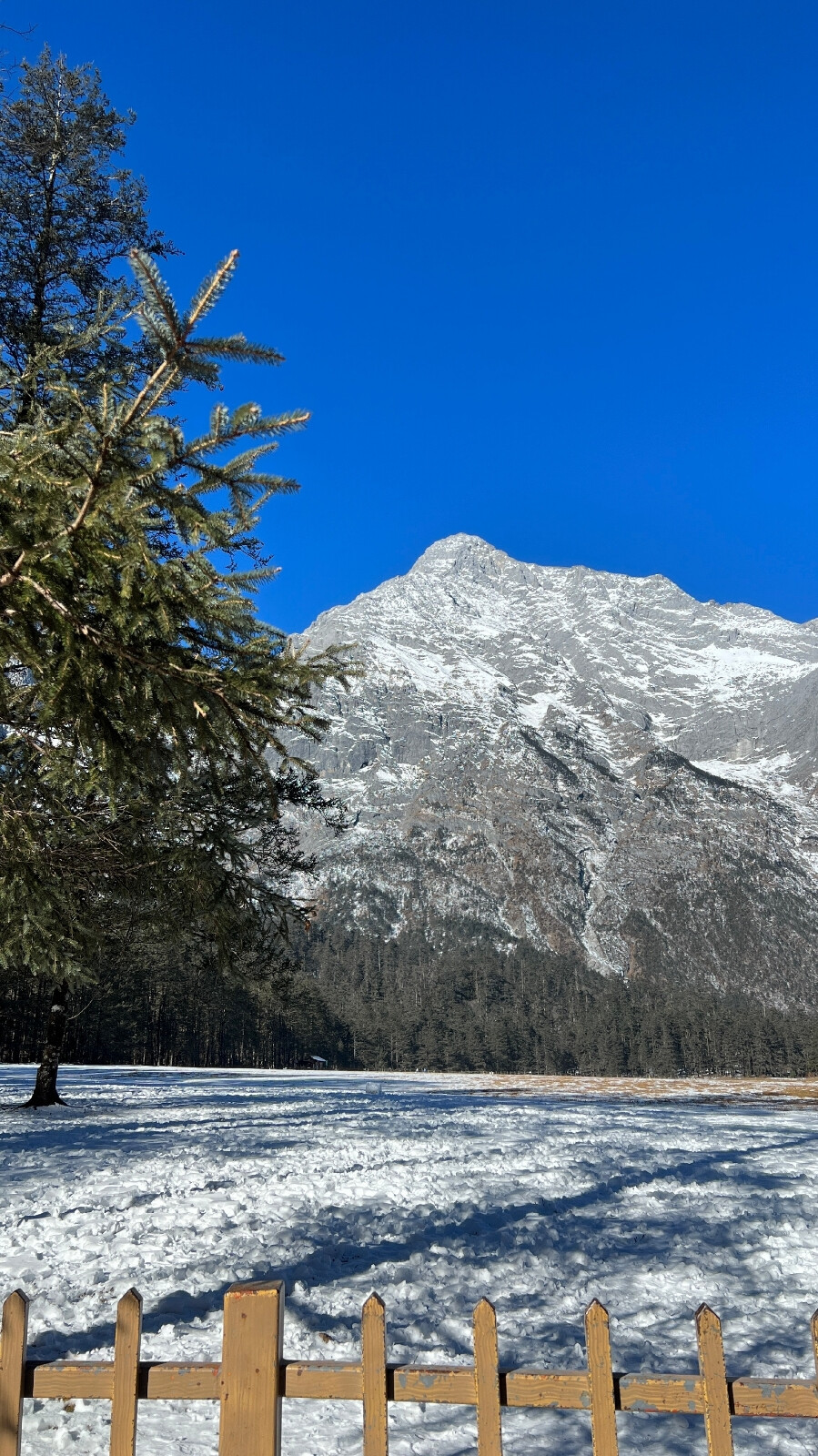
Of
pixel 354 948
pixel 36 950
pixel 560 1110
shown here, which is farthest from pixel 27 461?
pixel 354 948

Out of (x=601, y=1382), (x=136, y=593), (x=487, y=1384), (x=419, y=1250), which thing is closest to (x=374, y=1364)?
(x=487, y=1384)

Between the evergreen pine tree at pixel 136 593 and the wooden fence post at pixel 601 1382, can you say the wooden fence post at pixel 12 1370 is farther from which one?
the evergreen pine tree at pixel 136 593

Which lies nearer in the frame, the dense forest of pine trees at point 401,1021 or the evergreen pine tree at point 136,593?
the evergreen pine tree at point 136,593

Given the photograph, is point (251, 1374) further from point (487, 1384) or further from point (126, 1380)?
point (487, 1384)

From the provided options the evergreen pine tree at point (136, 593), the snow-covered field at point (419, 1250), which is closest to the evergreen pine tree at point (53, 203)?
the evergreen pine tree at point (136, 593)

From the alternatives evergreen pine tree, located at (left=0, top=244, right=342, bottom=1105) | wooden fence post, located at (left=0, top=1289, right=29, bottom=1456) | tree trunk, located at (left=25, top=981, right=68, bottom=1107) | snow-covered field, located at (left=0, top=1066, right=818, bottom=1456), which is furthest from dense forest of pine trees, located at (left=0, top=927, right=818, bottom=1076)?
wooden fence post, located at (left=0, top=1289, right=29, bottom=1456)

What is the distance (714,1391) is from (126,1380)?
168 centimetres

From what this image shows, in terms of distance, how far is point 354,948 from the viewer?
587 feet

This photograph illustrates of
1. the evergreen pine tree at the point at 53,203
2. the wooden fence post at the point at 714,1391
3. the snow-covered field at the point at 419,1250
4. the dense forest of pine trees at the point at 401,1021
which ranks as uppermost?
the evergreen pine tree at the point at 53,203

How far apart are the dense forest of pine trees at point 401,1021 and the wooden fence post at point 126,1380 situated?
1097 centimetres

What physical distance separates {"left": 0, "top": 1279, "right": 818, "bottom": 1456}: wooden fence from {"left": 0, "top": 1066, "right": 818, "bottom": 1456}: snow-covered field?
2.07 m

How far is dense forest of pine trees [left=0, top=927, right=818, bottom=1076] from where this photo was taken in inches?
2050

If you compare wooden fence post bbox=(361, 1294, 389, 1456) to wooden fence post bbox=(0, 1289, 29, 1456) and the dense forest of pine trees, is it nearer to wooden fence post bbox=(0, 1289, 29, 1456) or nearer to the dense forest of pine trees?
wooden fence post bbox=(0, 1289, 29, 1456)

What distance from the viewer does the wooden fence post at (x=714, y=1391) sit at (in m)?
2.23
